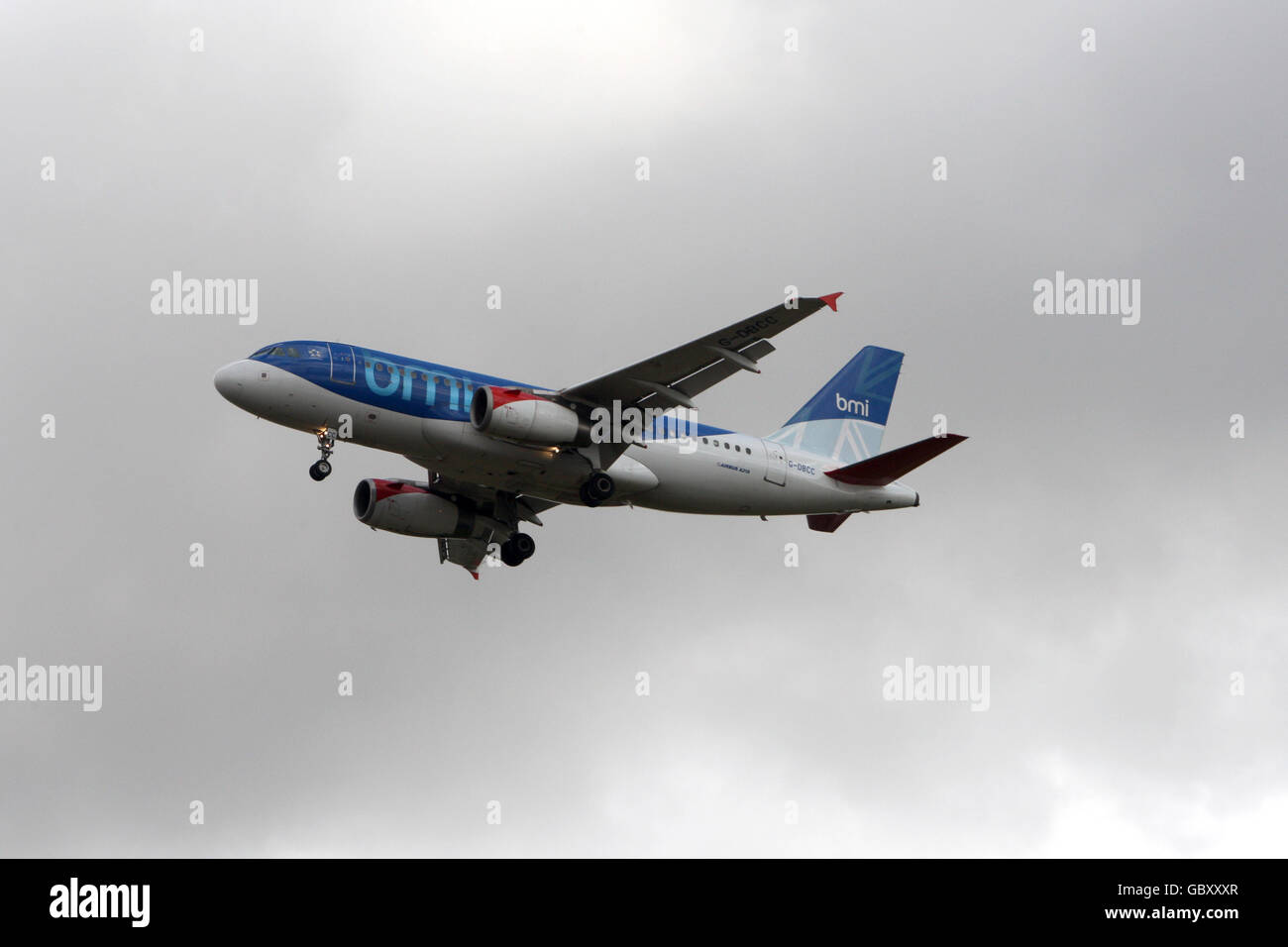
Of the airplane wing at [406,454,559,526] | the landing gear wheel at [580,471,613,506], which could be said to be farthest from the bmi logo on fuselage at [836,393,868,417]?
the landing gear wheel at [580,471,613,506]

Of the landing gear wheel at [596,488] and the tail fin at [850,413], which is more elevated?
the tail fin at [850,413]

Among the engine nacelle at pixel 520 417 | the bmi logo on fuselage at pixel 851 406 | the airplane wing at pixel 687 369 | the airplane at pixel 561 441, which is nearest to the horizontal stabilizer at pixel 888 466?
the airplane at pixel 561 441

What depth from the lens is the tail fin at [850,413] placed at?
2007 inches

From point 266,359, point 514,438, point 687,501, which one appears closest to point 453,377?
point 514,438

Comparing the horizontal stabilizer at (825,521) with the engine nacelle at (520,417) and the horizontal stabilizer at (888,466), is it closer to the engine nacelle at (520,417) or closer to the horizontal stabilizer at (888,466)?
the horizontal stabilizer at (888,466)

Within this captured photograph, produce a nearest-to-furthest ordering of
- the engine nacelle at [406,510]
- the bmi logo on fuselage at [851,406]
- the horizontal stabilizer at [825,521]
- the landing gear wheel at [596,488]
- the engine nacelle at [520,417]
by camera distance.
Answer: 1. the engine nacelle at [520,417]
2. the landing gear wheel at [596,488]
3. the engine nacelle at [406,510]
4. the horizontal stabilizer at [825,521]
5. the bmi logo on fuselage at [851,406]

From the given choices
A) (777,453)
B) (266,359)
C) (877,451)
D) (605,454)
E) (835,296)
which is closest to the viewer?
(835,296)

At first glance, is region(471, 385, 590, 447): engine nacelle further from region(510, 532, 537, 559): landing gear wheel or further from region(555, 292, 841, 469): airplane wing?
region(510, 532, 537, 559): landing gear wheel

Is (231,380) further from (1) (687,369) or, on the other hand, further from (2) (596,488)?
(1) (687,369)

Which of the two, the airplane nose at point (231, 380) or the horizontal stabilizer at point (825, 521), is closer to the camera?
the airplane nose at point (231, 380)

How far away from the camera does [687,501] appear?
46.6 m

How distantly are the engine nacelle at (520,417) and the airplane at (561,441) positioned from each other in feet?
0.13
